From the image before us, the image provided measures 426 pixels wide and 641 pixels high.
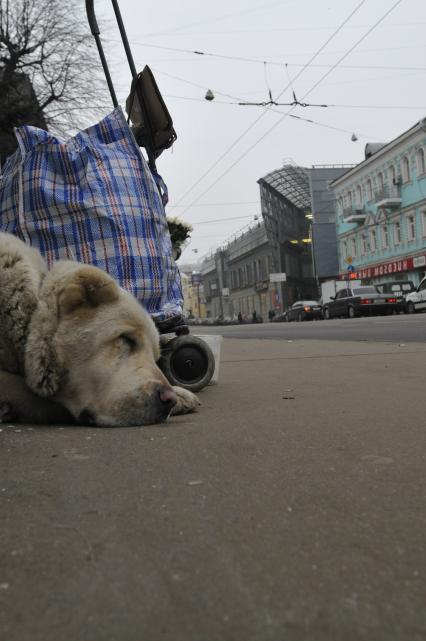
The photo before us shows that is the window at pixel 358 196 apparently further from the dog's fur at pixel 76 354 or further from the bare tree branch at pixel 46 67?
the dog's fur at pixel 76 354

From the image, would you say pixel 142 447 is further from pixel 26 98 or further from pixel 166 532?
pixel 26 98

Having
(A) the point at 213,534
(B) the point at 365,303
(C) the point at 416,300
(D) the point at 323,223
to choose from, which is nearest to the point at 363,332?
(A) the point at 213,534

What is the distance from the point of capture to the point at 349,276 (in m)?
45.0

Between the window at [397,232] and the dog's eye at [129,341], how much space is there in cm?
3964

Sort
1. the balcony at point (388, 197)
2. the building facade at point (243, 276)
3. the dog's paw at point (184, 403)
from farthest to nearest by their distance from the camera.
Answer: the building facade at point (243, 276) < the balcony at point (388, 197) < the dog's paw at point (184, 403)

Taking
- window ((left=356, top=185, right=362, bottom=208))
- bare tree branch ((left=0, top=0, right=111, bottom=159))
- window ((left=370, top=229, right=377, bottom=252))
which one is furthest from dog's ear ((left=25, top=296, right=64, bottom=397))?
window ((left=356, top=185, right=362, bottom=208))

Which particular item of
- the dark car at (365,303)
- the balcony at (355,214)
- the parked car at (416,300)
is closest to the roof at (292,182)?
the balcony at (355,214)

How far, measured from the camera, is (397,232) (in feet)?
131

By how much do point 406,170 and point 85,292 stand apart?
130 ft

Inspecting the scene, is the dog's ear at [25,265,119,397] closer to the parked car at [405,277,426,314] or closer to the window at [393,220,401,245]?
the parked car at [405,277,426,314]

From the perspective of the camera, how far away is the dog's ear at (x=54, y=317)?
2.38 metres

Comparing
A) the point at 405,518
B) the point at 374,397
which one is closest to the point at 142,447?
the point at 405,518

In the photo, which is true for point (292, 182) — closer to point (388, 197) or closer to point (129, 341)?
point (388, 197)

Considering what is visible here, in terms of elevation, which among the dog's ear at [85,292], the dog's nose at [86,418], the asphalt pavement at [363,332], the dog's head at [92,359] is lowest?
the asphalt pavement at [363,332]
